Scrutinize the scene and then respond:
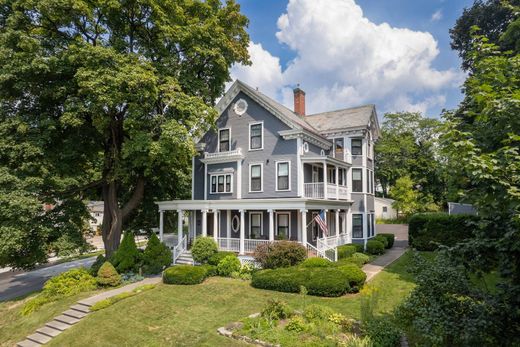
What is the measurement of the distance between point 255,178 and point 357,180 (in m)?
8.86

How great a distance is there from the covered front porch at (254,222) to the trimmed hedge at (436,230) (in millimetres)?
4680

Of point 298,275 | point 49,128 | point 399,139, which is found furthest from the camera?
point 399,139

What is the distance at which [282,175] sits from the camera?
21031 mm

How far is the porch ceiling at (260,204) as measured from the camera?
60.4ft

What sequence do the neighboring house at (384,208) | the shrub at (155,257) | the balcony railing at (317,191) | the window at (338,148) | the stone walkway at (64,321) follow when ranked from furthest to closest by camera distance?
the neighboring house at (384,208) < the window at (338,148) < the balcony railing at (317,191) < the shrub at (155,257) < the stone walkway at (64,321)

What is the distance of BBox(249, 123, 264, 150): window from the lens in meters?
22.1

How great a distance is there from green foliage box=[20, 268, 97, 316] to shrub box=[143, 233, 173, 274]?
10.3 feet

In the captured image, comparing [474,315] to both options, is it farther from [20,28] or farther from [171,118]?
[20,28]

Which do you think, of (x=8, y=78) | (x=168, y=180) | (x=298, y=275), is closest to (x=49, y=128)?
(x=8, y=78)

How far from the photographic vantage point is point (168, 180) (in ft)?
84.9

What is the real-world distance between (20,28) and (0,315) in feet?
53.5

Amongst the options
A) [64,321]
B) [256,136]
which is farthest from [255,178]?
[64,321]

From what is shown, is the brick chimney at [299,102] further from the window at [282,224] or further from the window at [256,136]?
the window at [282,224]

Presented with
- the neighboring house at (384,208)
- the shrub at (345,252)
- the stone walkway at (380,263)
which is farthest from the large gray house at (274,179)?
the neighboring house at (384,208)
